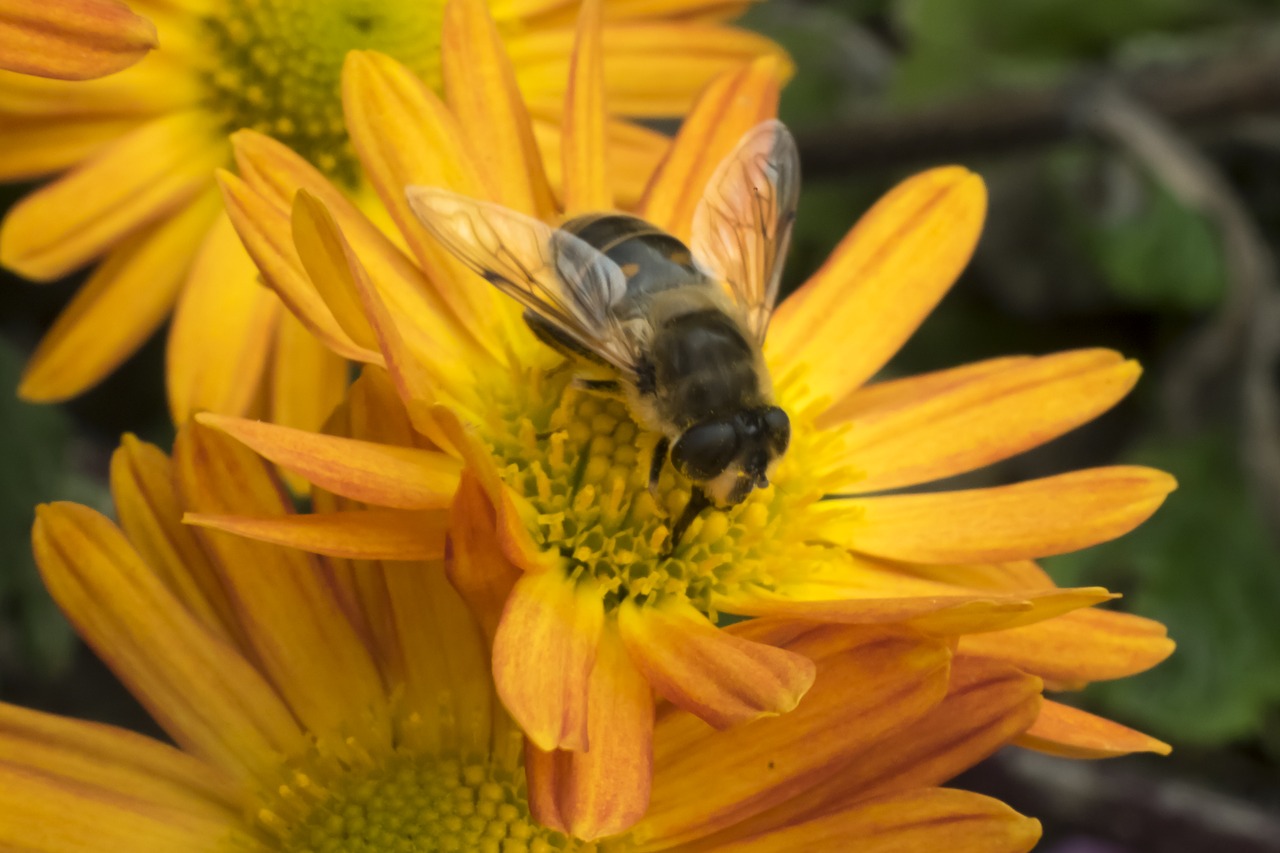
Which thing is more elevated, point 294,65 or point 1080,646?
point 294,65

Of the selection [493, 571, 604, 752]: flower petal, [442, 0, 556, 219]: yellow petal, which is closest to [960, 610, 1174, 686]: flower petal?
[493, 571, 604, 752]: flower petal

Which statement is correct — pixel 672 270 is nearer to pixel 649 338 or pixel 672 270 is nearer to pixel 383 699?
pixel 649 338

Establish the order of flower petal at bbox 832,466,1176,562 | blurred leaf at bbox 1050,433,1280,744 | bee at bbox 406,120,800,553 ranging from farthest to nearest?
blurred leaf at bbox 1050,433,1280,744, flower petal at bbox 832,466,1176,562, bee at bbox 406,120,800,553

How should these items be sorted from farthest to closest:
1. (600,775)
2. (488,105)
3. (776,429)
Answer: (488,105) < (776,429) < (600,775)

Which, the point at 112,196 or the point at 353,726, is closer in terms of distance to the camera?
the point at 353,726

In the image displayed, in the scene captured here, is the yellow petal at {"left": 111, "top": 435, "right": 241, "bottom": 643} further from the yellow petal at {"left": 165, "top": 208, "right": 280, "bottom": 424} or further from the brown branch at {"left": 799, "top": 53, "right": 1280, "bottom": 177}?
the brown branch at {"left": 799, "top": 53, "right": 1280, "bottom": 177}

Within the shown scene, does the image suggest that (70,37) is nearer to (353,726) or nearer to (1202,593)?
(353,726)

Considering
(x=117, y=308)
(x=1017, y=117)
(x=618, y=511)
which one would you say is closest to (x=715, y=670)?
(x=618, y=511)
